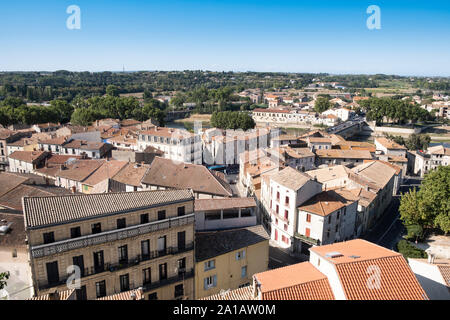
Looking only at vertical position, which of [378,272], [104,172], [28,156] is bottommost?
[104,172]

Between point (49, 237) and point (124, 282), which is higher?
point (49, 237)

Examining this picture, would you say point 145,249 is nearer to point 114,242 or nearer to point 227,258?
point 114,242

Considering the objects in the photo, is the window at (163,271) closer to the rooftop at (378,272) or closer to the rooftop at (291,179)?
the rooftop at (378,272)

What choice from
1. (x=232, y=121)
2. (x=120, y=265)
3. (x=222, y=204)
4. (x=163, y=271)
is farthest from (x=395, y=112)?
(x=120, y=265)

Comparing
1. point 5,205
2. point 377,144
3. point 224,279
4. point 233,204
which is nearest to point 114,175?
point 5,205

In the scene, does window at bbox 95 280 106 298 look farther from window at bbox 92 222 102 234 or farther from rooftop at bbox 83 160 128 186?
rooftop at bbox 83 160 128 186

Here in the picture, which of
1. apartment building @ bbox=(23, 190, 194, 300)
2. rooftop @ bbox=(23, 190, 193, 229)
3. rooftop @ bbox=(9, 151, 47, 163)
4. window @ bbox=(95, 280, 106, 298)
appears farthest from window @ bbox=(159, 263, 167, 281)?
rooftop @ bbox=(9, 151, 47, 163)

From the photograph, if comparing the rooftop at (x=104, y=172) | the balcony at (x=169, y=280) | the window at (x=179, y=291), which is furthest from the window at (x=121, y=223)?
the rooftop at (x=104, y=172)
